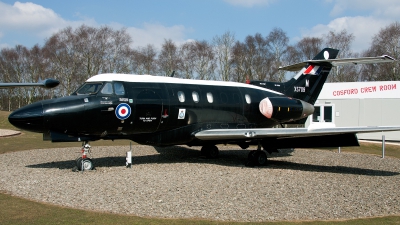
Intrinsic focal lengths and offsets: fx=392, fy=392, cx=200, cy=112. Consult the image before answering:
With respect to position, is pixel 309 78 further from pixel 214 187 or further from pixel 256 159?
pixel 214 187

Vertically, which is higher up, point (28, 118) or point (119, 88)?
point (119, 88)

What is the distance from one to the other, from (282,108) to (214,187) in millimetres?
7215

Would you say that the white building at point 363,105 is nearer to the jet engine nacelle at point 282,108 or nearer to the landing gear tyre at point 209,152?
the jet engine nacelle at point 282,108

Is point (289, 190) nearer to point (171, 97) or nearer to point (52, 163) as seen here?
point (171, 97)

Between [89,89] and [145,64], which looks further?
[145,64]

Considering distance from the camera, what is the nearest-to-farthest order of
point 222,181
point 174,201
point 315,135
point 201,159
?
point 174,201 < point 222,181 < point 315,135 < point 201,159

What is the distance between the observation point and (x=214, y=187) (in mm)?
10273

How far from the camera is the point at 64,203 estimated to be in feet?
27.5

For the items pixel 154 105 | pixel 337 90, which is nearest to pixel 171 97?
pixel 154 105

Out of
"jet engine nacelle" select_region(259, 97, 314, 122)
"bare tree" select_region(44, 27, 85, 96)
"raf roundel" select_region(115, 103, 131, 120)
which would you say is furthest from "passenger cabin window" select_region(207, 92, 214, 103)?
"bare tree" select_region(44, 27, 85, 96)

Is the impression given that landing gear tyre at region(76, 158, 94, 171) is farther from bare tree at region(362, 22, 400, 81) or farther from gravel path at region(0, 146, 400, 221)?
bare tree at region(362, 22, 400, 81)

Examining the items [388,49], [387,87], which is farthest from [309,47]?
[387,87]

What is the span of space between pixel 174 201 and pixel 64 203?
7.72 ft

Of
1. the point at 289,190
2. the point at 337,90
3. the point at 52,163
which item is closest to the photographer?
the point at 289,190
